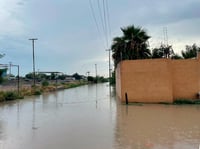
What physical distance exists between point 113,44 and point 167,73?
10902mm

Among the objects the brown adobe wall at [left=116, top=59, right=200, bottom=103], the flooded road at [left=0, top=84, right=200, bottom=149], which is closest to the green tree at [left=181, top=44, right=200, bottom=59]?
the brown adobe wall at [left=116, top=59, right=200, bottom=103]

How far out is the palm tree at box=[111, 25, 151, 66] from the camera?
26833 mm

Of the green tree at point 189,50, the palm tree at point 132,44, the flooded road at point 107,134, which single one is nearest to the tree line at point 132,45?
the palm tree at point 132,44

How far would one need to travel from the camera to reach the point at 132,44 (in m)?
26.8

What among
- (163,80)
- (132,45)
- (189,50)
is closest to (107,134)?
(163,80)

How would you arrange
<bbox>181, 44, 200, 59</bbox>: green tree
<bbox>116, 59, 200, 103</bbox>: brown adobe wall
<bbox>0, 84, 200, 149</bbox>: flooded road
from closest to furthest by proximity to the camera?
<bbox>0, 84, 200, 149</bbox>: flooded road, <bbox>116, 59, 200, 103</bbox>: brown adobe wall, <bbox>181, 44, 200, 59</bbox>: green tree

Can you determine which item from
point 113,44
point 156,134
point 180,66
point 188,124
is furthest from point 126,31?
point 156,134

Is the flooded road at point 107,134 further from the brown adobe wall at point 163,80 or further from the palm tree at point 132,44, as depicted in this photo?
the palm tree at point 132,44

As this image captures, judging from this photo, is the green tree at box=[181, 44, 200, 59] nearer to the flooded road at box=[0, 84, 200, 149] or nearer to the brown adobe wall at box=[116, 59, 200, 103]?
the brown adobe wall at box=[116, 59, 200, 103]

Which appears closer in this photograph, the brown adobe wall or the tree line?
the brown adobe wall

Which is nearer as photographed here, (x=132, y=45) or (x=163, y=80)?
(x=163, y=80)

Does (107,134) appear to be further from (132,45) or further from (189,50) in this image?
(189,50)

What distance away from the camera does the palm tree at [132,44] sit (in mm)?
26833

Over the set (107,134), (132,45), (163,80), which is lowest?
(107,134)
